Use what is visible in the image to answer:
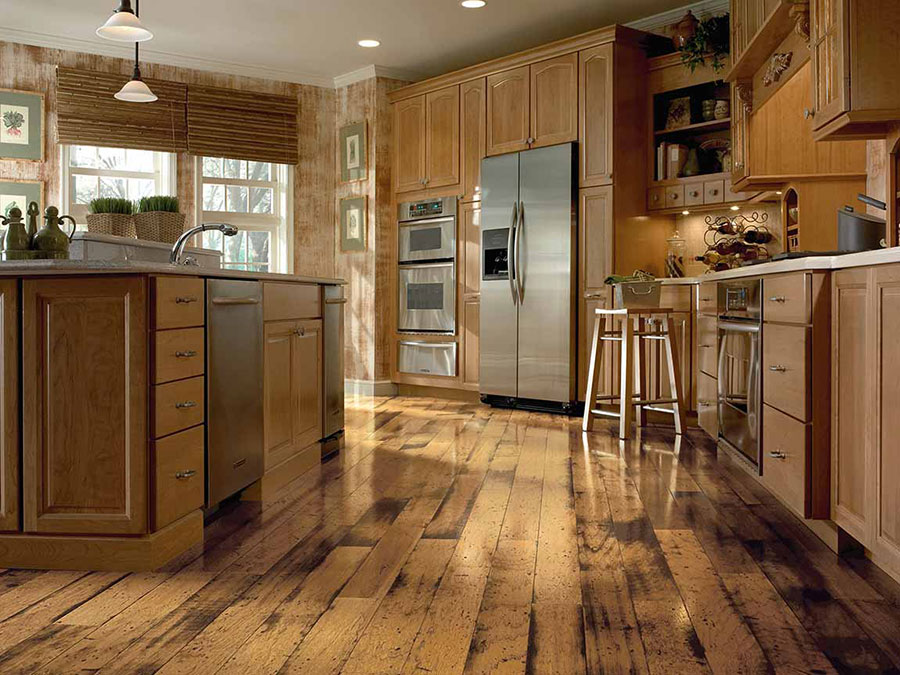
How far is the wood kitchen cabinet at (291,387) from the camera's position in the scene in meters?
2.94

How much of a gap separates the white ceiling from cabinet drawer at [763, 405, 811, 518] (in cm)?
344

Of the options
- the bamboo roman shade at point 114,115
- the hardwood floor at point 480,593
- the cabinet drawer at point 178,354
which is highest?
the bamboo roman shade at point 114,115

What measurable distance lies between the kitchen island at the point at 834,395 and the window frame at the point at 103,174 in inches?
186

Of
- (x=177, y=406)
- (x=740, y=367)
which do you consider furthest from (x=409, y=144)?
(x=177, y=406)

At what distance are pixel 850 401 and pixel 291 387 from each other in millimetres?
2003

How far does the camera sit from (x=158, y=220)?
3555 mm

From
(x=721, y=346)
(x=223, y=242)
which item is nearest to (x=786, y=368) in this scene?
(x=721, y=346)

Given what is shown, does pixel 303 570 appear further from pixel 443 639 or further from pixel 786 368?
pixel 786 368

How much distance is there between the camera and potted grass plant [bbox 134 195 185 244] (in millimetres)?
3535

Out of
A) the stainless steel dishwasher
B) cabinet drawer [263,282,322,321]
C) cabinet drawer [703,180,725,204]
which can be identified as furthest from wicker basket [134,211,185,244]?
cabinet drawer [703,180,725,204]

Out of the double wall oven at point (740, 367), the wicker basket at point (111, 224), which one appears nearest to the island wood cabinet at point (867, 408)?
the double wall oven at point (740, 367)

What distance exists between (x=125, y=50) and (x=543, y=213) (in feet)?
11.1

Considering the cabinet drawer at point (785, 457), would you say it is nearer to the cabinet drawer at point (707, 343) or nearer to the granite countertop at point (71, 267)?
the cabinet drawer at point (707, 343)

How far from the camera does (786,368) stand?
2.44 metres
